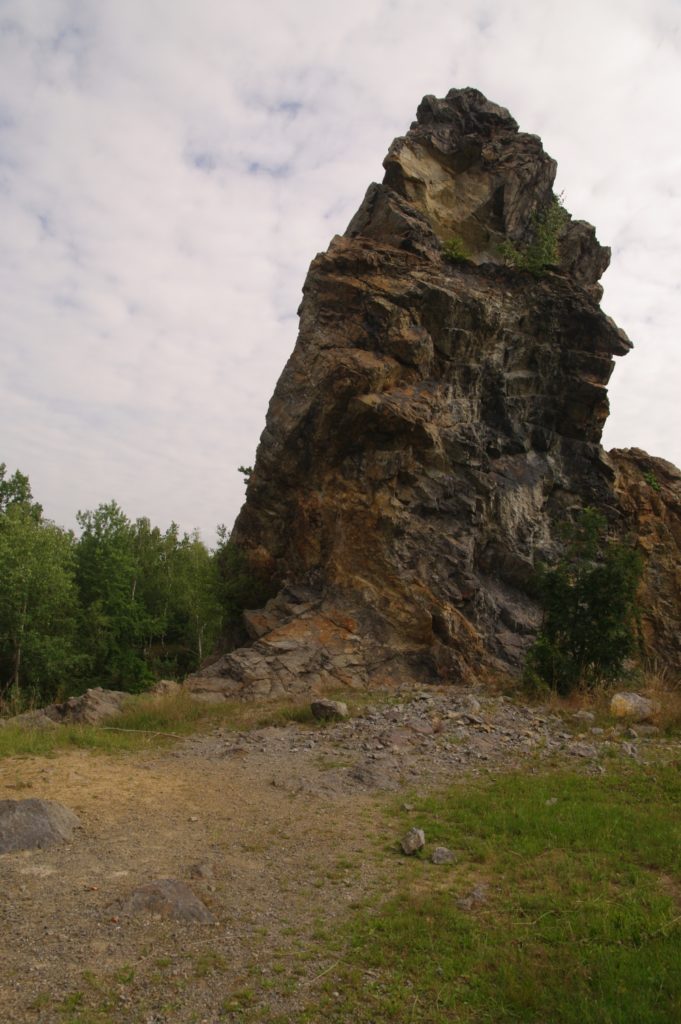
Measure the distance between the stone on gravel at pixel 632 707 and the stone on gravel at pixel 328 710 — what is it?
192 inches

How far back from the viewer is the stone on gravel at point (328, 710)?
41.6ft

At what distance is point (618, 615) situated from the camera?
47.9ft

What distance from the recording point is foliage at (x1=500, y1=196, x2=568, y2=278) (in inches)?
856

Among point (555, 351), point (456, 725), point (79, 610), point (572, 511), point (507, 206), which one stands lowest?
point (79, 610)

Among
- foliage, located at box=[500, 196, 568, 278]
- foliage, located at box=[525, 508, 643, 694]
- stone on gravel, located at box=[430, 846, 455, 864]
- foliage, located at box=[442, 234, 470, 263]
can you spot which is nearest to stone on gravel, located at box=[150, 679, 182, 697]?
foliage, located at box=[525, 508, 643, 694]

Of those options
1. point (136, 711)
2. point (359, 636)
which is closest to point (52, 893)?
point (136, 711)

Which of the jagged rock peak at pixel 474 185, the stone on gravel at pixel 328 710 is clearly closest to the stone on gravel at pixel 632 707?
the stone on gravel at pixel 328 710

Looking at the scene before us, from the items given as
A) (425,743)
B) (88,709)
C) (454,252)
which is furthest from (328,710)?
(454,252)

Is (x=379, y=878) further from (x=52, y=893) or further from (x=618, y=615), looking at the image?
(x=618, y=615)

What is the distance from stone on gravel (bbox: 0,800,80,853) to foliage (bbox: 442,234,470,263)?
1845 centimetres

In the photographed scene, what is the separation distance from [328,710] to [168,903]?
287 inches

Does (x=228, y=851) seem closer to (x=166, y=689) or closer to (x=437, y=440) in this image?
(x=166, y=689)

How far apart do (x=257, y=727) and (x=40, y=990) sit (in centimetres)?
849

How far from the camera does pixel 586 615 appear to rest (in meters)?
14.9
